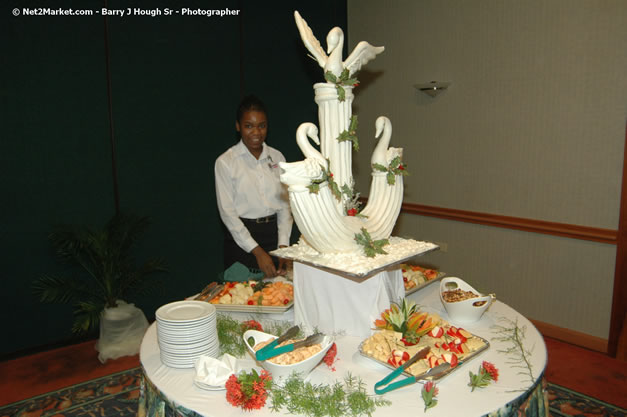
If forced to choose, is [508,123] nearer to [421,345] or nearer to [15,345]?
[421,345]

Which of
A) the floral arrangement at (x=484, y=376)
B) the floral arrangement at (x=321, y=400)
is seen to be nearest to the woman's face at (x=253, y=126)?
the floral arrangement at (x=321, y=400)

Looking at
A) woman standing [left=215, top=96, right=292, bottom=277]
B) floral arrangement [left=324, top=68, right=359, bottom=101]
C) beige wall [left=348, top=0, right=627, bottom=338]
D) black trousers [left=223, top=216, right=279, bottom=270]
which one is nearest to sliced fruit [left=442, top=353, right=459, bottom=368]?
floral arrangement [left=324, top=68, right=359, bottom=101]

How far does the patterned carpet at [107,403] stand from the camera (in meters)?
2.57

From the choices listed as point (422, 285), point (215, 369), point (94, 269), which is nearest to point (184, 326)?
point (215, 369)

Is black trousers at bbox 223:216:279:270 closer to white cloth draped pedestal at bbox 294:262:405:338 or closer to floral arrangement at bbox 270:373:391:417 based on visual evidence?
white cloth draped pedestal at bbox 294:262:405:338

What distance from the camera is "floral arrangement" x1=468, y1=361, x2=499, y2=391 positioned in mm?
1259

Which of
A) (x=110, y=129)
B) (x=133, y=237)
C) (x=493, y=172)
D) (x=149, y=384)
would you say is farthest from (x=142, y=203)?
(x=493, y=172)

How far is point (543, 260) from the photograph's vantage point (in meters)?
3.52

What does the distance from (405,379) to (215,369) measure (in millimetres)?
545

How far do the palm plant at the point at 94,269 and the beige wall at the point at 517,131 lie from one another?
8.57ft

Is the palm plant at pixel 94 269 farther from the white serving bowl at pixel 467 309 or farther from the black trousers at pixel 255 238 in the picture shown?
the white serving bowl at pixel 467 309

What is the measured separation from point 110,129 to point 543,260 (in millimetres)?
3543

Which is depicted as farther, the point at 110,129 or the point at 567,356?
the point at 110,129

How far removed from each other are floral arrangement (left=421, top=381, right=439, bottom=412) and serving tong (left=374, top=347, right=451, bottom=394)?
46 mm
